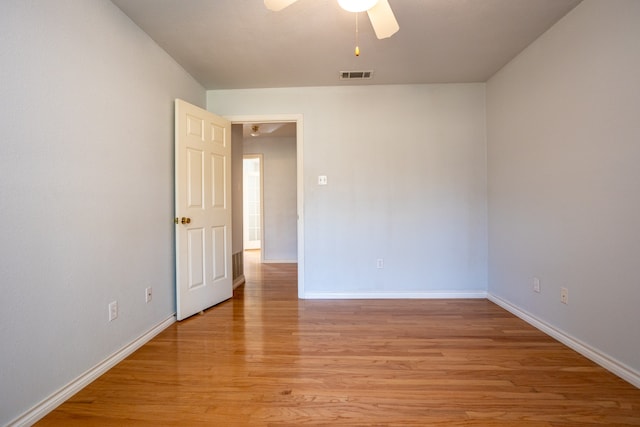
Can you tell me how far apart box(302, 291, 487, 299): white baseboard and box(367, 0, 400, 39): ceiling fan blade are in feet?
8.47

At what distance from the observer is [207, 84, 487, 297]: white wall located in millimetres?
3324

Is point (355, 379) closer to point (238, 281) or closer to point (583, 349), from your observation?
point (583, 349)

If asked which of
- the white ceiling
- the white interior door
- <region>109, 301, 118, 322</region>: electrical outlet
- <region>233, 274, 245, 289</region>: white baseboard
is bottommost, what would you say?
<region>233, 274, 245, 289</region>: white baseboard

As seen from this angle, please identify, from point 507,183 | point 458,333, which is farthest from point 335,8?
point 458,333

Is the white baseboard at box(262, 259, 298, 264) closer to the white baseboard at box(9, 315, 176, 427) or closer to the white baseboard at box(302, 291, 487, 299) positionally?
the white baseboard at box(302, 291, 487, 299)

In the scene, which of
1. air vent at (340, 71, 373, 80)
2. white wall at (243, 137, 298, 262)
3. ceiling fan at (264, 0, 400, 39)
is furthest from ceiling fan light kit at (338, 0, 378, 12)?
white wall at (243, 137, 298, 262)

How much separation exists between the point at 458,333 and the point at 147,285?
8.40 feet

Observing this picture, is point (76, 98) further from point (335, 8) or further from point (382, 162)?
point (382, 162)

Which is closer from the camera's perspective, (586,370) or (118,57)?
(586,370)

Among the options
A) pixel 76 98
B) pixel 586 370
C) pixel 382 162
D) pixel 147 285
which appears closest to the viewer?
pixel 76 98

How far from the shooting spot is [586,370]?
184 cm

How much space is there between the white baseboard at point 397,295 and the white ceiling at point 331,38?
238cm

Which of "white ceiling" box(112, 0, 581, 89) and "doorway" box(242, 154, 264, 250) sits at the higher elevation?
"white ceiling" box(112, 0, 581, 89)

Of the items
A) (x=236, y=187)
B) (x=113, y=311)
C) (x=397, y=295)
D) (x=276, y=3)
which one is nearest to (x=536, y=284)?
(x=397, y=295)
